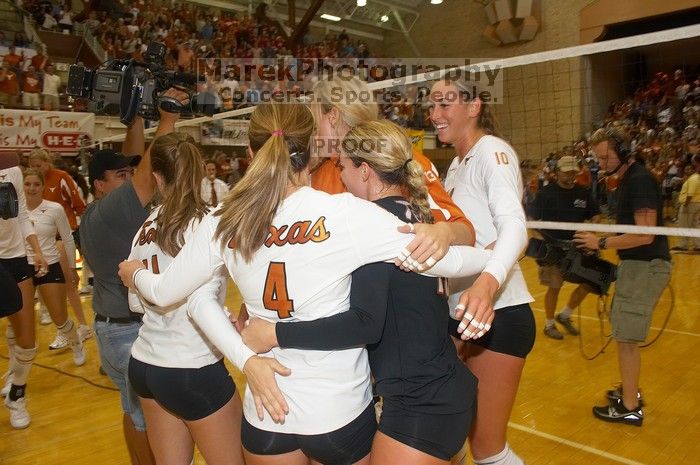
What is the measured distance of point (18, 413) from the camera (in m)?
4.04

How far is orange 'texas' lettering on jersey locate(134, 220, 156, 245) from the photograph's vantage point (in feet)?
7.01

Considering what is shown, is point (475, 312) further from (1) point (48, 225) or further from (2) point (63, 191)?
(2) point (63, 191)

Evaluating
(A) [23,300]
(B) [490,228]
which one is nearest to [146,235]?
(B) [490,228]

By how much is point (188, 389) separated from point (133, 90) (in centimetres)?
139

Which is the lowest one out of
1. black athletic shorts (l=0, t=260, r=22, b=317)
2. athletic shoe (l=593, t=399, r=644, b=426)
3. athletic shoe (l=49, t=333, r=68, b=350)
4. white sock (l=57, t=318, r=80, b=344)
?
athletic shoe (l=593, t=399, r=644, b=426)

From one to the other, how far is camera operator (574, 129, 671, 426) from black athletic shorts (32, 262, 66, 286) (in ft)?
15.4

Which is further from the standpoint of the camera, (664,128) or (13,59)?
(664,128)

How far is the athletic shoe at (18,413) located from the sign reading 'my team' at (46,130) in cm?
784

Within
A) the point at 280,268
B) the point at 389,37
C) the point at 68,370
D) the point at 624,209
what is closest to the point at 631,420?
the point at 624,209

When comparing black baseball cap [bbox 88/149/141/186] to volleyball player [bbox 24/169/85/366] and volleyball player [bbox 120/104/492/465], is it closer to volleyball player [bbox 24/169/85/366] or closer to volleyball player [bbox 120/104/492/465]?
volleyball player [bbox 120/104/492/465]

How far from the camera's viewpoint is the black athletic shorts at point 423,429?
1.55 meters

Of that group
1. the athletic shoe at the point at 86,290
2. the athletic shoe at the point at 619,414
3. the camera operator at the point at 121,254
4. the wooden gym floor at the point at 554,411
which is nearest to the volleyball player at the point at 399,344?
the camera operator at the point at 121,254

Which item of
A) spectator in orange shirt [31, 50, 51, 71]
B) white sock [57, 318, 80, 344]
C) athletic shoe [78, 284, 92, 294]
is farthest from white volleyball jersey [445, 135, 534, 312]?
spectator in orange shirt [31, 50, 51, 71]

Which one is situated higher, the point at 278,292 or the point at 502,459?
the point at 278,292
